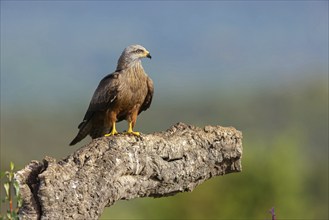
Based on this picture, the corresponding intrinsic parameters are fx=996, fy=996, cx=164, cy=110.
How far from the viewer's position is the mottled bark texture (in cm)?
873

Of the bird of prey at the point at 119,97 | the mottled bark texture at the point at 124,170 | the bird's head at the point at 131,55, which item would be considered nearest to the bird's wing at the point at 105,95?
the bird of prey at the point at 119,97

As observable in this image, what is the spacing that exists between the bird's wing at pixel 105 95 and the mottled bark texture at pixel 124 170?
9.55 ft

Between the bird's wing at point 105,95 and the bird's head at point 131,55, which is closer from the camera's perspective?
the bird's wing at point 105,95

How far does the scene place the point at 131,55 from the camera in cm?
1372

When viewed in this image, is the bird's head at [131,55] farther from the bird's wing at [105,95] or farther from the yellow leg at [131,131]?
the yellow leg at [131,131]

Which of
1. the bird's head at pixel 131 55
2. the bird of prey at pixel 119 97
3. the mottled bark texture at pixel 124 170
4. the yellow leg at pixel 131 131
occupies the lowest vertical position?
the mottled bark texture at pixel 124 170

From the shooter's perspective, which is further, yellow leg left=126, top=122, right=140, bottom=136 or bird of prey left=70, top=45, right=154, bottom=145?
bird of prey left=70, top=45, right=154, bottom=145

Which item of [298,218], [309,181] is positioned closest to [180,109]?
[309,181]

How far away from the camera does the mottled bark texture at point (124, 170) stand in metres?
8.73

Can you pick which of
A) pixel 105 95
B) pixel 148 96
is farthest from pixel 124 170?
pixel 148 96

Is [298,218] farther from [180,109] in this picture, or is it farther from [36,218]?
[180,109]

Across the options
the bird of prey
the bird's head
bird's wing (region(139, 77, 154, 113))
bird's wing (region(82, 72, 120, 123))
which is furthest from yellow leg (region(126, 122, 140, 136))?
the bird's head

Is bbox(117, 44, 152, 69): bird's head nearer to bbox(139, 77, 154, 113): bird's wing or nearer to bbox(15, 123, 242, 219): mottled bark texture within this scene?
bbox(139, 77, 154, 113): bird's wing

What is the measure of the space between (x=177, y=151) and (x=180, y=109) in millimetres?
183439
